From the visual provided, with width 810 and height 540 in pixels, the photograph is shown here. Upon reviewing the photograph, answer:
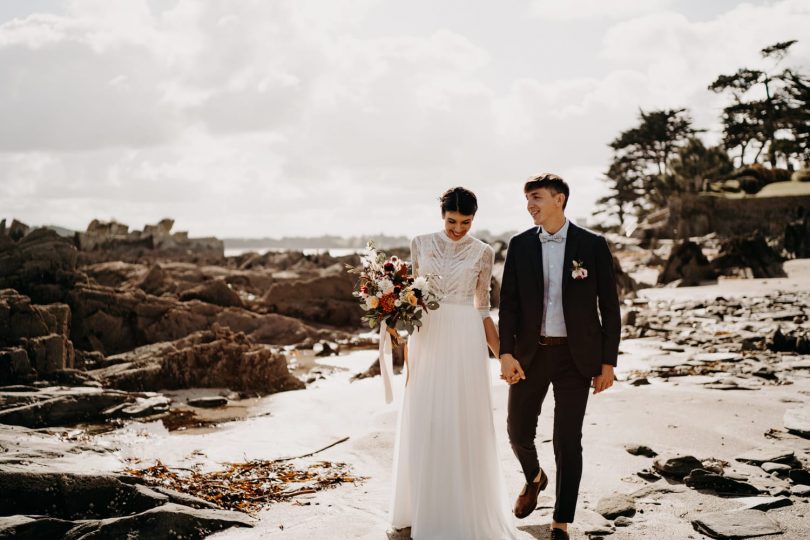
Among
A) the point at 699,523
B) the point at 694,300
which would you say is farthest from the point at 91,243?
the point at 699,523

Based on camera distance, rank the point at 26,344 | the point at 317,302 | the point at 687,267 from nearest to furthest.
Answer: the point at 26,344 → the point at 317,302 → the point at 687,267

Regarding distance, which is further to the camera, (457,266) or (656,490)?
(656,490)

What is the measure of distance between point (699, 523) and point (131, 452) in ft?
17.6

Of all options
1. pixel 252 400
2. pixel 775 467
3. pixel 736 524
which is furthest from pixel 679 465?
pixel 252 400

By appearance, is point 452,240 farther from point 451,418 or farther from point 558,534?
point 558,534

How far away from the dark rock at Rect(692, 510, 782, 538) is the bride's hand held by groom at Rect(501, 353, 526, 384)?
1.47 meters

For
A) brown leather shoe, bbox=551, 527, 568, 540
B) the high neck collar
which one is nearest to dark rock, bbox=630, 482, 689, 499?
brown leather shoe, bbox=551, 527, 568, 540

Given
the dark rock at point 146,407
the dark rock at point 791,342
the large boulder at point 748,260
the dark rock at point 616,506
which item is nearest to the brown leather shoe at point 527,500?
the dark rock at point 616,506

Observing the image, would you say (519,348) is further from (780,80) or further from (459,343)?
(780,80)

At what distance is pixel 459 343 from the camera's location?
452 centimetres

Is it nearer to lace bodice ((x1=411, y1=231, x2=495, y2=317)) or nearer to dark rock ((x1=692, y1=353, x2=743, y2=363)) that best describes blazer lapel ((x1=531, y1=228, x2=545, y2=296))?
lace bodice ((x1=411, y1=231, x2=495, y2=317))

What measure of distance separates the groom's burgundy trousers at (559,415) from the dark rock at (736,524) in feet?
2.78

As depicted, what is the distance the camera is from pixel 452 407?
437 cm

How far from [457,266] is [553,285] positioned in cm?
69
